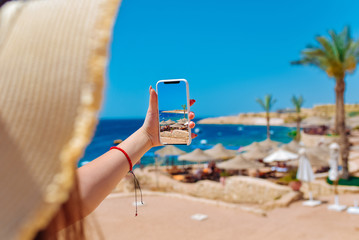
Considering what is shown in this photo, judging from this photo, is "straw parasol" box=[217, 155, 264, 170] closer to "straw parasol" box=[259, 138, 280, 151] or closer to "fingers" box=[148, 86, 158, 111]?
"straw parasol" box=[259, 138, 280, 151]

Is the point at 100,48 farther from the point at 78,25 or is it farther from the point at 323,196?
the point at 323,196

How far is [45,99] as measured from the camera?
481 millimetres

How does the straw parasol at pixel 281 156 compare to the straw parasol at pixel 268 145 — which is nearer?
the straw parasol at pixel 281 156

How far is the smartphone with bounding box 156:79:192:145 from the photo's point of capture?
1.70 m

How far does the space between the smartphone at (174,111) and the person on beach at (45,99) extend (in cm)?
114

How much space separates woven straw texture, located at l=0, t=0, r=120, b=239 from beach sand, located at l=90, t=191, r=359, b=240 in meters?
8.02

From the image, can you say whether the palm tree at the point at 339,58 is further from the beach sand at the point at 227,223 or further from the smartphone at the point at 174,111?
the smartphone at the point at 174,111

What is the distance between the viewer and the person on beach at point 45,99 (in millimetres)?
458

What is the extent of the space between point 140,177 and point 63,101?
668 inches

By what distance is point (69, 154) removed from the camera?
0.47 meters

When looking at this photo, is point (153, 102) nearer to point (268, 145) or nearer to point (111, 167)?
point (111, 167)

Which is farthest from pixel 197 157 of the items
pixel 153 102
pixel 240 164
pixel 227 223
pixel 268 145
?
pixel 153 102

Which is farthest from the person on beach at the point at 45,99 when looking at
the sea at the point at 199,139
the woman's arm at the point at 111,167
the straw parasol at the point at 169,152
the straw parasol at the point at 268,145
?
the straw parasol at the point at 268,145

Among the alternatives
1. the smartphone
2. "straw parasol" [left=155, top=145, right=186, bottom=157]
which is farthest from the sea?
the smartphone
